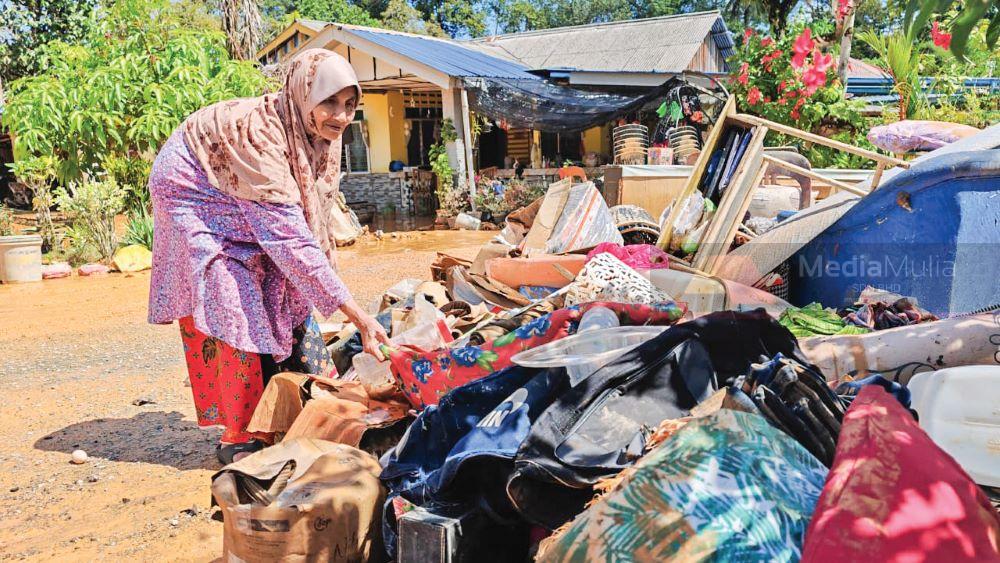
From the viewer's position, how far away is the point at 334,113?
289 cm

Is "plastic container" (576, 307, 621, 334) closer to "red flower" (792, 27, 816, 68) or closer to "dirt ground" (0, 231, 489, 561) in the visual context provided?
"dirt ground" (0, 231, 489, 561)

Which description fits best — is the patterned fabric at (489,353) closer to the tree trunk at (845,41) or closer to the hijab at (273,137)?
the hijab at (273,137)

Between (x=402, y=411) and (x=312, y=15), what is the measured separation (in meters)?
32.1

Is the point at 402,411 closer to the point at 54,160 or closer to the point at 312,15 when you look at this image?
the point at 54,160

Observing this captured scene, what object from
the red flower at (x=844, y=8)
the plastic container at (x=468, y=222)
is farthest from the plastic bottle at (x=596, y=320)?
the plastic container at (x=468, y=222)

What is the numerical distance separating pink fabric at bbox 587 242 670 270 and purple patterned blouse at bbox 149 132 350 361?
1670mm

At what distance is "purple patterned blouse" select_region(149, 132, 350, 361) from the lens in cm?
280

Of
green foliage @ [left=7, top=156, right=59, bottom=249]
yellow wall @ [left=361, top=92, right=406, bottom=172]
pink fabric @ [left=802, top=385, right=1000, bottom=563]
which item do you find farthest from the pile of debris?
yellow wall @ [left=361, top=92, right=406, bottom=172]

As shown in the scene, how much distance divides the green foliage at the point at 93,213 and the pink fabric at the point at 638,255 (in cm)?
734

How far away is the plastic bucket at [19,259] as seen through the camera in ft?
28.5

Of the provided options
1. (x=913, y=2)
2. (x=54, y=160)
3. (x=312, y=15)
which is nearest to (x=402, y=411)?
(x=913, y=2)

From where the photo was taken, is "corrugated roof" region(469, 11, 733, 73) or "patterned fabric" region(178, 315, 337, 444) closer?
"patterned fabric" region(178, 315, 337, 444)

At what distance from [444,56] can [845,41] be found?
7527 mm

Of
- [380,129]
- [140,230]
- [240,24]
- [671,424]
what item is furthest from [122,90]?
[671,424]
